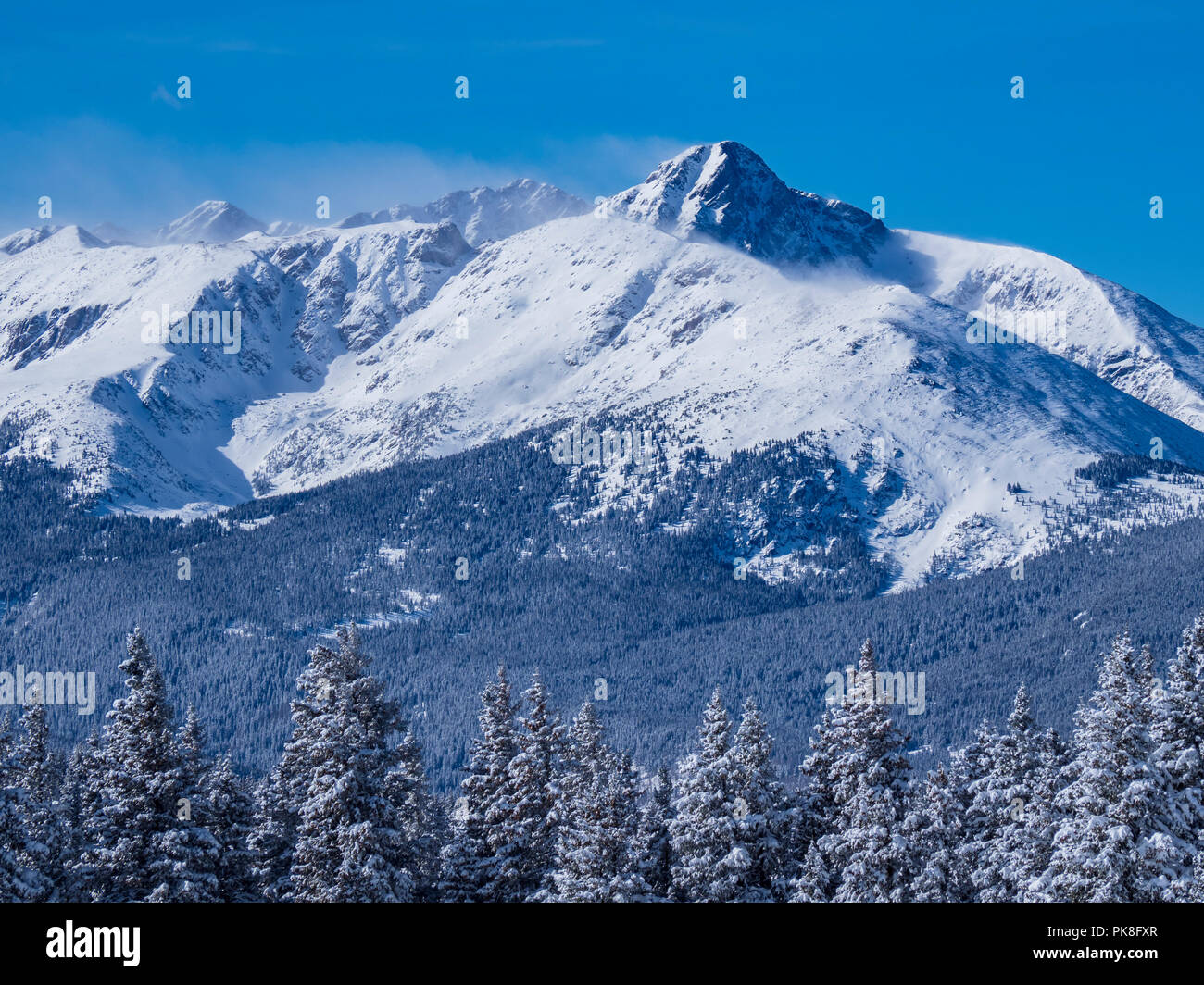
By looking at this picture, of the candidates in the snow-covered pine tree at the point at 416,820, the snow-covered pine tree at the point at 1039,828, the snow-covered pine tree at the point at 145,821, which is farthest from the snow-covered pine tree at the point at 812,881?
the snow-covered pine tree at the point at 145,821

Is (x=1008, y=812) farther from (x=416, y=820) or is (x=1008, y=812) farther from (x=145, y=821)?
(x=145, y=821)

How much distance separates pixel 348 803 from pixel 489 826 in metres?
9.17

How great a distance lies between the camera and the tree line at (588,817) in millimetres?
39312

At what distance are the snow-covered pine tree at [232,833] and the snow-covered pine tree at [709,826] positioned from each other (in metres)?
15.4

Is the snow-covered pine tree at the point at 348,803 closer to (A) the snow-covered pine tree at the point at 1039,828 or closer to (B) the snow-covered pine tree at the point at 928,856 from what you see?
(B) the snow-covered pine tree at the point at 928,856

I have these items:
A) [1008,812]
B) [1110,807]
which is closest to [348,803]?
[1110,807]

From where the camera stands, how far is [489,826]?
163 feet

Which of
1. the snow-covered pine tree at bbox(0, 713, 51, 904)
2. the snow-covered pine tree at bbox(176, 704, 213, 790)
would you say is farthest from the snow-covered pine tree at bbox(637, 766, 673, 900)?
the snow-covered pine tree at bbox(0, 713, 51, 904)

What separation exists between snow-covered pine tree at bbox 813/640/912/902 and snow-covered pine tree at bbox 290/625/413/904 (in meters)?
14.5

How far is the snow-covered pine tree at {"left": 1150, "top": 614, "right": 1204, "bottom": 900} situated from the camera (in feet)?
125
